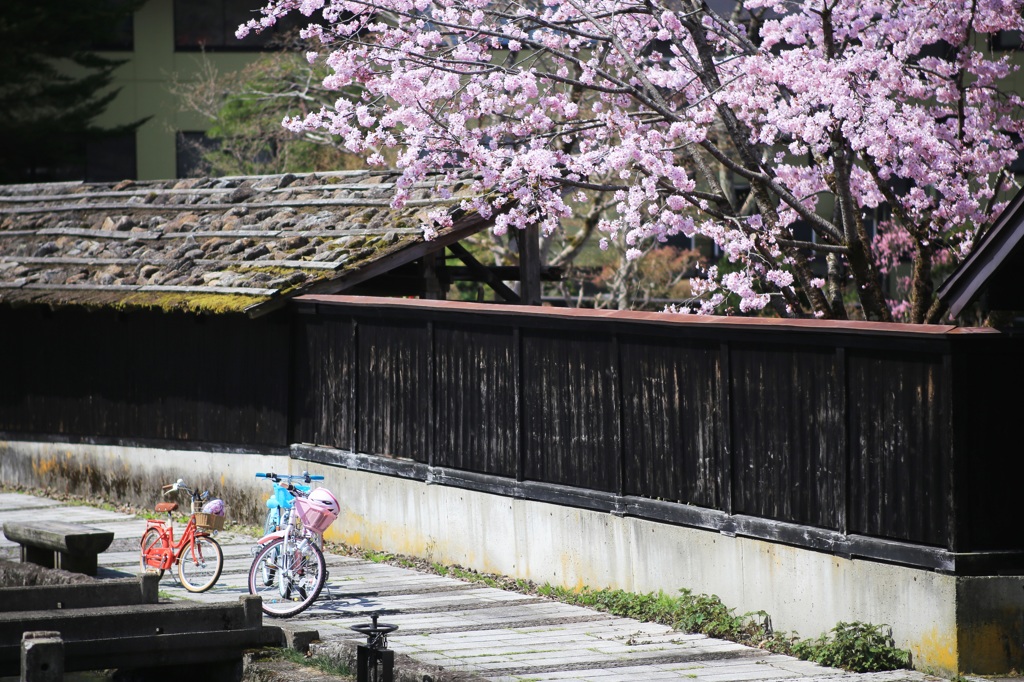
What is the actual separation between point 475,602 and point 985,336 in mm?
4753

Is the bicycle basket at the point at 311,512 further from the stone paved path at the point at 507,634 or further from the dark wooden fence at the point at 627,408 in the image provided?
the dark wooden fence at the point at 627,408

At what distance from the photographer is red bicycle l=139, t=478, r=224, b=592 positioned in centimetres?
1209

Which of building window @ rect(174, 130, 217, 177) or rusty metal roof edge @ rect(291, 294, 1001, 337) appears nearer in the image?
rusty metal roof edge @ rect(291, 294, 1001, 337)

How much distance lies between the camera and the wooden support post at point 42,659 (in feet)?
25.5

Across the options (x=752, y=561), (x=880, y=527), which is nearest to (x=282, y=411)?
(x=752, y=561)

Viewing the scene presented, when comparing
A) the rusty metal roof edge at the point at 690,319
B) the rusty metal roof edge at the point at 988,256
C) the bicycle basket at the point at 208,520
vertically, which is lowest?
the bicycle basket at the point at 208,520

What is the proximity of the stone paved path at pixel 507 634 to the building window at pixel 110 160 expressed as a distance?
1032 inches

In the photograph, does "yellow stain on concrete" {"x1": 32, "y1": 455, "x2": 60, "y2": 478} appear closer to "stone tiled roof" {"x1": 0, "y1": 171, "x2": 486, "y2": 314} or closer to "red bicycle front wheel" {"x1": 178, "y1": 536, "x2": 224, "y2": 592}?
"stone tiled roof" {"x1": 0, "y1": 171, "x2": 486, "y2": 314}

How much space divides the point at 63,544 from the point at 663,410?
16.6 feet

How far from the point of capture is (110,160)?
38.7 m

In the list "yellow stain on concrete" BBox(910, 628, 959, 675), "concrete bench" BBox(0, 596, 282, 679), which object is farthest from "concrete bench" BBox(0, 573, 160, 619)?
"yellow stain on concrete" BBox(910, 628, 959, 675)

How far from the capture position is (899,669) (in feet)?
29.8

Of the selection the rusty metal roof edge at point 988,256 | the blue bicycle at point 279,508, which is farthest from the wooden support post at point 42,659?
the rusty metal roof edge at point 988,256

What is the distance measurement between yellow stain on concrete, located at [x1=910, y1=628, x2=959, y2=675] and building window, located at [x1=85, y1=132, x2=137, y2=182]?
32.7m
